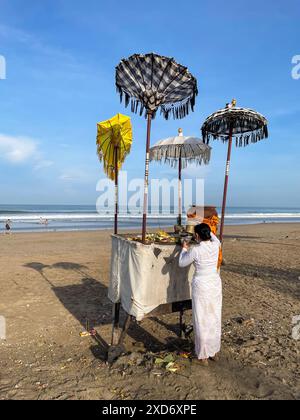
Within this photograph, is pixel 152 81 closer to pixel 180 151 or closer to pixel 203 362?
pixel 180 151

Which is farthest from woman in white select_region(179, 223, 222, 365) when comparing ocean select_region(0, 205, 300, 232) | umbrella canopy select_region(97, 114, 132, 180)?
ocean select_region(0, 205, 300, 232)

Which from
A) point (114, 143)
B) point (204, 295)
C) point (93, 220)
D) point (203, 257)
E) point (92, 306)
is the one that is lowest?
point (93, 220)

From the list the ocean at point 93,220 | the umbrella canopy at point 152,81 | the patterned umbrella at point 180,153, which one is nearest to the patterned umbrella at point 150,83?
the umbrella canopy at point 152,81

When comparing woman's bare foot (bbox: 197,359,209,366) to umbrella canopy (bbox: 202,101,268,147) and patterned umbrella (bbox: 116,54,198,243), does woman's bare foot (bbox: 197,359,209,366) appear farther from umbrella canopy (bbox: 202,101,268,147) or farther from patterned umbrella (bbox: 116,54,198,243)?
umbrella canopy (bbox: 202,101,268,147)

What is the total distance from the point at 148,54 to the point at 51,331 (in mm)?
4921

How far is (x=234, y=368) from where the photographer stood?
4.23 meters

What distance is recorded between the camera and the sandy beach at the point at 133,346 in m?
3.74

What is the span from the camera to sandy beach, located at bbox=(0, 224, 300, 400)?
147 inches

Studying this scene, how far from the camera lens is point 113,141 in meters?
5.62

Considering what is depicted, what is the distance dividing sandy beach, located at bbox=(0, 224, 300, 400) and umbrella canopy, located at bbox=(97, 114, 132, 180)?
3.05m

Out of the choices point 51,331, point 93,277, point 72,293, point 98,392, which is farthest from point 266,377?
Result: point 93,277

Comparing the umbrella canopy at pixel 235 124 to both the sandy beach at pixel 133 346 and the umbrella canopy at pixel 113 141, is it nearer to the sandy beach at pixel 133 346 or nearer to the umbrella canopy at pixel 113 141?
the umbrella canopy at pixel 113 141

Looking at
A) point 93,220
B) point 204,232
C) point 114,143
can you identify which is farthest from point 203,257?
point 93,220

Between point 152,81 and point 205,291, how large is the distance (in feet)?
10.0
